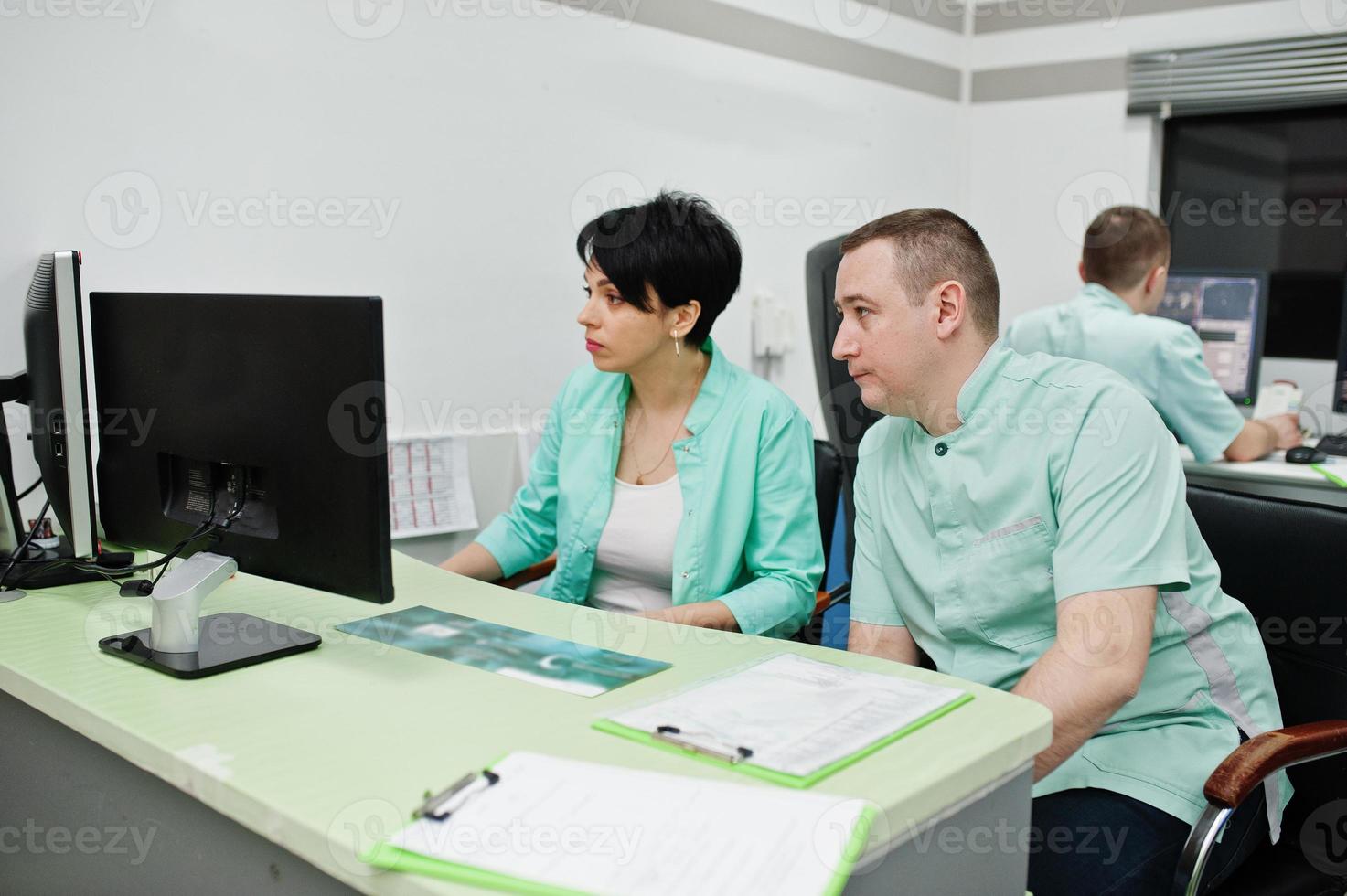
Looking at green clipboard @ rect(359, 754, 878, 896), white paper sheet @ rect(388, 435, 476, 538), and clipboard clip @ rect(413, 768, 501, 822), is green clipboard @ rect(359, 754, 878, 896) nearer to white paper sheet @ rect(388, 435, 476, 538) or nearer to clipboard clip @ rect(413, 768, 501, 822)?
clipboard clip @ rect(413, 768, 501, 822)

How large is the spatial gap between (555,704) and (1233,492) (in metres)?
1.12

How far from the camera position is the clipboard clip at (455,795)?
3.11 feet

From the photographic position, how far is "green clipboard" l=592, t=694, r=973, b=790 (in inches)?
39.6

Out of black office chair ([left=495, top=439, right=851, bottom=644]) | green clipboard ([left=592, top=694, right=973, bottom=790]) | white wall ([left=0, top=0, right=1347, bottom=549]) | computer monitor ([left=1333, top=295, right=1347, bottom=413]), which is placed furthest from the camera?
computer monitor ([left=1333, top=295, right=1347, bottom=413])

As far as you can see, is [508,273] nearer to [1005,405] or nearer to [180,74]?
[180,74]

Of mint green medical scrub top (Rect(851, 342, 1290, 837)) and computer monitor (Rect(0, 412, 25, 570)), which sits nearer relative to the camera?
mint green medical scrub top (Rect(851, 342, 1290, 837))

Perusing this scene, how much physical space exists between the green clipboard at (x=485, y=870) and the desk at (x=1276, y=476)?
97.4 inches

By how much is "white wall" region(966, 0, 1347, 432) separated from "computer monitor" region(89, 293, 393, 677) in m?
3.53

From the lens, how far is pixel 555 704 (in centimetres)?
123

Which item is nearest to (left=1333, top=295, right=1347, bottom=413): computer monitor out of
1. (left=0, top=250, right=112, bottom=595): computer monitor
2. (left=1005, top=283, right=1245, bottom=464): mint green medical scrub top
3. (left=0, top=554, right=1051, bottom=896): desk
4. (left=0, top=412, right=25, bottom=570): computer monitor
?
(left=1005, top=283, right=1245, bottom=464): mint green medical scrub top

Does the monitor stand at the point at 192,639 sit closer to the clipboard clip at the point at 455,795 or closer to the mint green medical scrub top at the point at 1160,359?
the clipboard clip at the point at 455,795

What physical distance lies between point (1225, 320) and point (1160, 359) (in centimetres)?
70

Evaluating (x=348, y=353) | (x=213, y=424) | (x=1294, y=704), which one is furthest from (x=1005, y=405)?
(x=213, y=424)

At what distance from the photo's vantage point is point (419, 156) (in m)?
2.59
